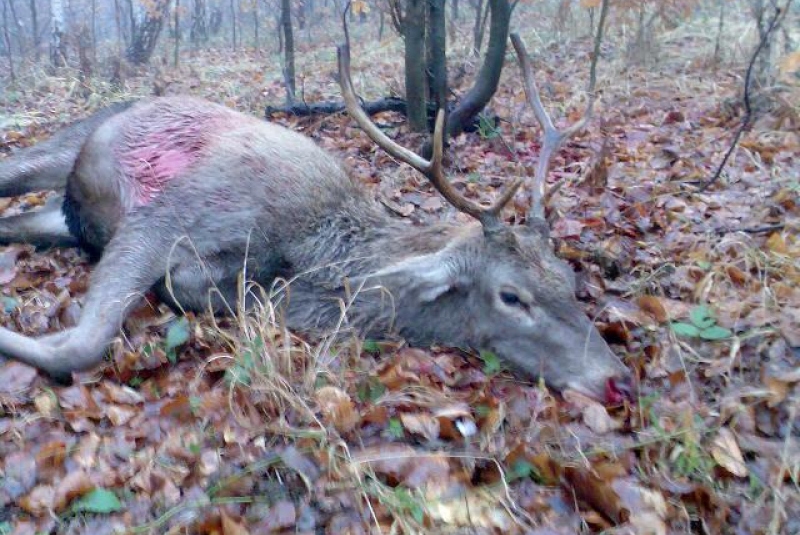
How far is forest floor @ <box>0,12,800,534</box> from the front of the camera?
2666 mm

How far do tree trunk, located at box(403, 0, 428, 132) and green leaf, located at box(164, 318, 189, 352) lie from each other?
12.1ft

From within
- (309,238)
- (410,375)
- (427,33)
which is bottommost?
(410,375)

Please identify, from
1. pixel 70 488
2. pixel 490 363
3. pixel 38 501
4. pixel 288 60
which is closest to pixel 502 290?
pixel 490 363

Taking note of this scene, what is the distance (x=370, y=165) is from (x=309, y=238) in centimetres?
241

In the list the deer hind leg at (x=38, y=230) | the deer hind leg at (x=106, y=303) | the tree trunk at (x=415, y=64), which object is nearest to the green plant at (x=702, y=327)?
the deer hind leg at (x=106, y=303)

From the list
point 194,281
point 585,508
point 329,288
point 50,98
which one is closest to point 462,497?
point 585,508

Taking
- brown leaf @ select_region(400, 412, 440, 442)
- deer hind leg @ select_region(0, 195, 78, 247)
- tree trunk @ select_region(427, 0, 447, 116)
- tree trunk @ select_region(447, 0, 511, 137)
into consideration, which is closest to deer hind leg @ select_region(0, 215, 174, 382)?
deer hind leg @ select_region(0, 195, 78, 247)

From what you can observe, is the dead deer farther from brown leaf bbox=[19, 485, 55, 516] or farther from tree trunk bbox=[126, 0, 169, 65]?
tree trunk bbox=[126, 0, 169, 65]

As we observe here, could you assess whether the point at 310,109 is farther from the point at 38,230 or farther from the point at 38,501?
the point at 38,501

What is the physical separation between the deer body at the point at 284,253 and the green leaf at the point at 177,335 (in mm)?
241

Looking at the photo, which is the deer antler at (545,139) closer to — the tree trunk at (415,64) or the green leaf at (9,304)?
the tree trunk at (415,64)

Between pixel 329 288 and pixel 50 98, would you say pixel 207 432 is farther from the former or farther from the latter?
pixel 50 98

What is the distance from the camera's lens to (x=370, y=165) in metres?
6.70

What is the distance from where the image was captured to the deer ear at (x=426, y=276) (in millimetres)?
4031
